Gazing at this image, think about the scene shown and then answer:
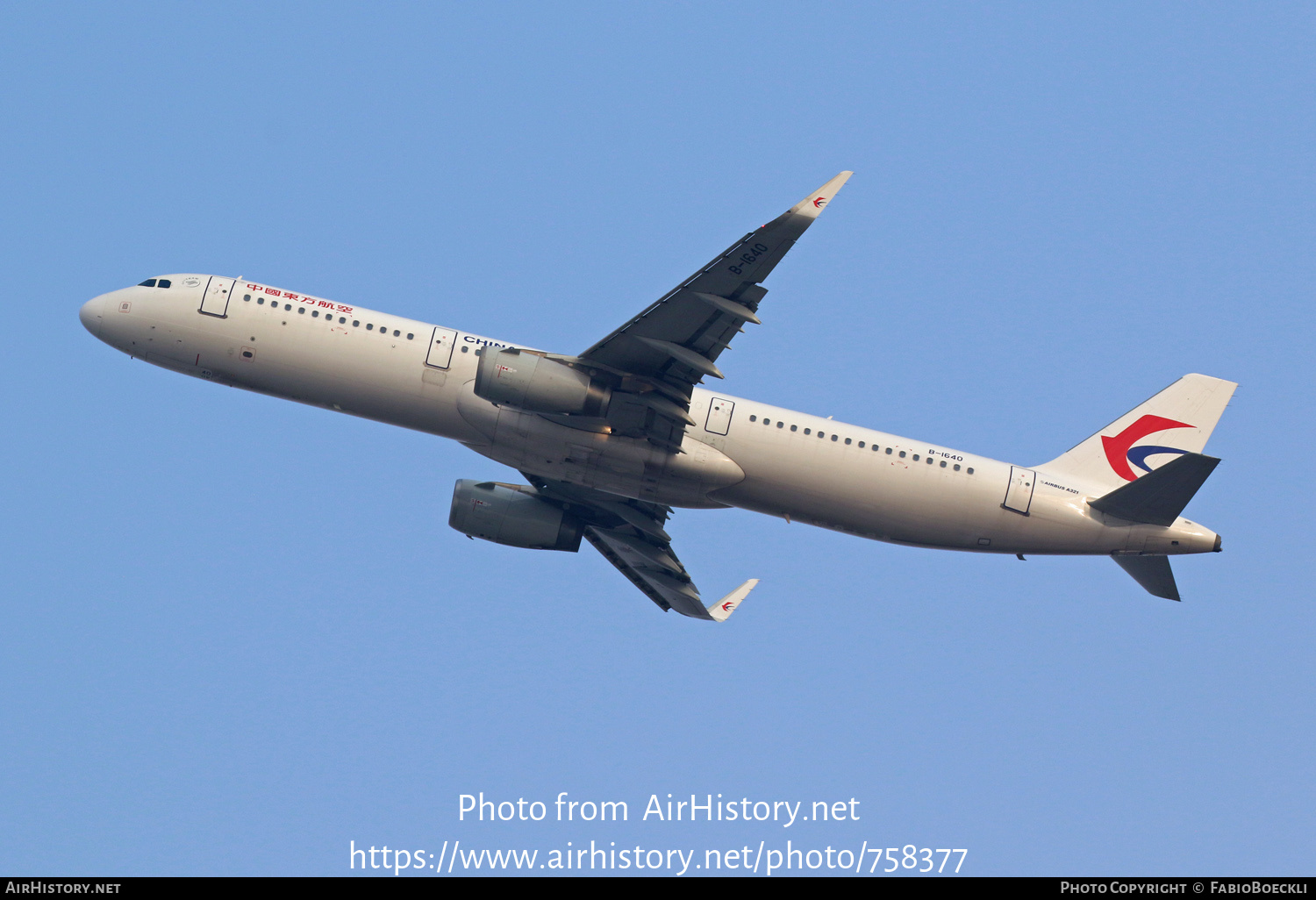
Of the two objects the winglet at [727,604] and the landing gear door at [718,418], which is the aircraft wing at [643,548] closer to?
the winglet at [727,604]

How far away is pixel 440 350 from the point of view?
123ft

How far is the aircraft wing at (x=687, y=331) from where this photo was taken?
31394 millimetres

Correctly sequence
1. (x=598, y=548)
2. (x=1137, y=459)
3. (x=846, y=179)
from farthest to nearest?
(x=598, y=548), (x=1137, y=459), (x=846, y=179)

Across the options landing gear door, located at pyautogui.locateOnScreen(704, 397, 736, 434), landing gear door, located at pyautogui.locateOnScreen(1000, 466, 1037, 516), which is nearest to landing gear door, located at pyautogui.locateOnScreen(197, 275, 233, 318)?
landing gear door, located at pyautogui.locateOnScreen(704, 397, 736, 434)

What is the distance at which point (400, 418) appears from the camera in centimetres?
3797

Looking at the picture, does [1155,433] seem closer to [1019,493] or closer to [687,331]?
[1019,493]

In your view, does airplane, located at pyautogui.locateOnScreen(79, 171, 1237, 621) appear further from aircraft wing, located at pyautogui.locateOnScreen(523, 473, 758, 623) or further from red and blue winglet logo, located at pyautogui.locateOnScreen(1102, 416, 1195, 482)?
aircraft wing, located at pyautogui.locateOnScreen(523, 473, 758, 623)

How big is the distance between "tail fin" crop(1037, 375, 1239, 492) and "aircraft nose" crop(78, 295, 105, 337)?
31625mm

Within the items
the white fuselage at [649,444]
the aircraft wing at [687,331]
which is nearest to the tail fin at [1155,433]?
the white fuselage at [649,444]

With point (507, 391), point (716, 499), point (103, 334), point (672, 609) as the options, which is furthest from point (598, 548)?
point (103, 334)

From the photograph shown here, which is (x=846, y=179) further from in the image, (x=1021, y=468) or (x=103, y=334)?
(x=103, y=334)

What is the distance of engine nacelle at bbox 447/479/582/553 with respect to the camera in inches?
1688

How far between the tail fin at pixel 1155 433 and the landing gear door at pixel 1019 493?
90.7 inches

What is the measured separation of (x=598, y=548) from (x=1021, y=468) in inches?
616
